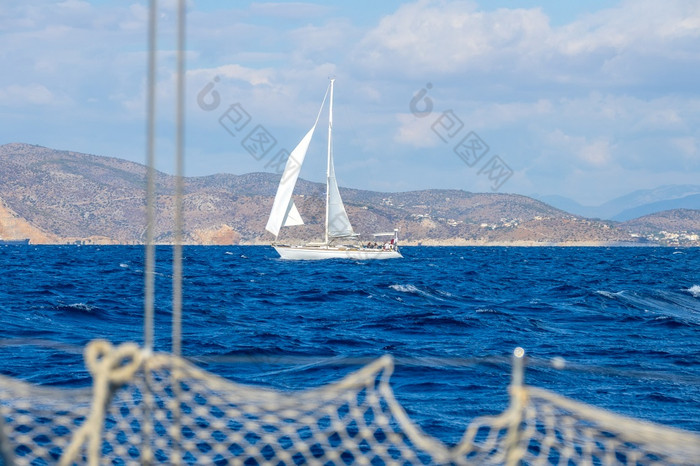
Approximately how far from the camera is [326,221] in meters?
66.4

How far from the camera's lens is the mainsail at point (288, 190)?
6206cm

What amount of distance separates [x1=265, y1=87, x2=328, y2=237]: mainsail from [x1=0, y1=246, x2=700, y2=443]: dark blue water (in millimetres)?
25357

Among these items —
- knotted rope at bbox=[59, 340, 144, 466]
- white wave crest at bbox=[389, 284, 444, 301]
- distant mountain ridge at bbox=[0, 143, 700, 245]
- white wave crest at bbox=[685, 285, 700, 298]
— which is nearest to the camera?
knotted rope at bbox=[59, 340, 144, 466]

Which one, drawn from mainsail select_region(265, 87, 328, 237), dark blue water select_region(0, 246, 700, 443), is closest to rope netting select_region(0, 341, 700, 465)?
dark blue water select_region(0, 246, 700, 443)

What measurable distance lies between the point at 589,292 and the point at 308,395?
28.4 meters

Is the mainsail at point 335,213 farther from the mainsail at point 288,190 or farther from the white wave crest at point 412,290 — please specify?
Answer: the white wave crest at point 412,290

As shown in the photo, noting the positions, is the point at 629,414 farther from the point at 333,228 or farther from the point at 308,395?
the point at 333,228

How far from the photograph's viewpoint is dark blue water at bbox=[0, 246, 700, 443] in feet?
41.4

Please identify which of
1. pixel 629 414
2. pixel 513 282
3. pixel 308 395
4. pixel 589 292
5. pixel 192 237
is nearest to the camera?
pixel 308 395

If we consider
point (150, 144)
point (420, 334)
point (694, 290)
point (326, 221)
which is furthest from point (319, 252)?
point (150, 144)

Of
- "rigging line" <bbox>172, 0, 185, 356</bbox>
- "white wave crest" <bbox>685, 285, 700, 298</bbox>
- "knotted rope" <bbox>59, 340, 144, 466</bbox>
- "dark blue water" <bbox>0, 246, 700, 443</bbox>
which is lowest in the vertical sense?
"dark blue water" <bbox>0, 246, 700, 443</bbox>

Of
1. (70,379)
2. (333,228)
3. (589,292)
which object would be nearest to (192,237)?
(333,228)

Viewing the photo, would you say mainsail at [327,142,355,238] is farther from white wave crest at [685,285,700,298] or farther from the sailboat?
white wave crest at [685,285,700,298]

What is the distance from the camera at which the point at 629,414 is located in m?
11.4
